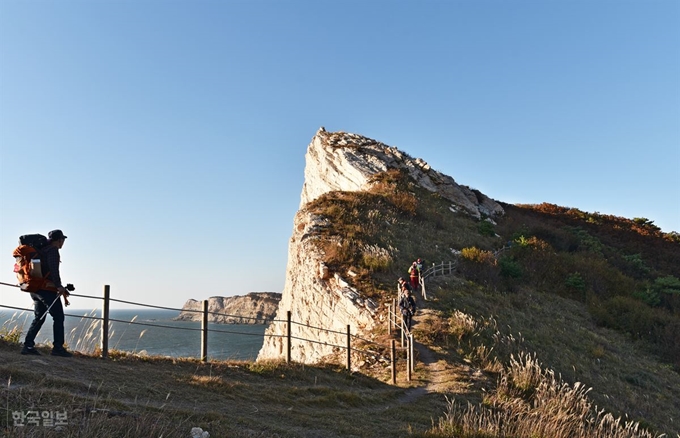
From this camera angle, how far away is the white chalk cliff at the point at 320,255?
19.4 metres

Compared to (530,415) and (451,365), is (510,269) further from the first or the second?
(530,415)

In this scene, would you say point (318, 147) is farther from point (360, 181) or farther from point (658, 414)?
point (658, 414)

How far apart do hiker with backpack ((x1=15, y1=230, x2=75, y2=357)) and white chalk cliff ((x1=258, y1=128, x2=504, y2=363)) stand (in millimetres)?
4266

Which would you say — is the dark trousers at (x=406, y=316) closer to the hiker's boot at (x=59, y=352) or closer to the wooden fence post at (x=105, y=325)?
the wooden fence post at (x=105, y=325)

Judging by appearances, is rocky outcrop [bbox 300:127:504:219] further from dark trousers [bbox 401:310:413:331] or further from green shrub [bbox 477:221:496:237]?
dark trousers [bbox 401:310:413:331]

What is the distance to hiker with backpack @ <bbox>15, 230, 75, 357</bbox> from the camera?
325 inches

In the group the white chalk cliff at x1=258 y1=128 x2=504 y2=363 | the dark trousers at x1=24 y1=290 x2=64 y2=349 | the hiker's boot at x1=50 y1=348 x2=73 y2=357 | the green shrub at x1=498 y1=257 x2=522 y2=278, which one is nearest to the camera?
the dark trousers at x1=24 y1=290 x2=64 y2=349

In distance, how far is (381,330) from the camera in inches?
663

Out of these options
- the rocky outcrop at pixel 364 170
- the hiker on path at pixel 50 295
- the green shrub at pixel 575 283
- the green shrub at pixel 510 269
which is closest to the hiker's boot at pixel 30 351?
the hiker on path at pixel 50 295

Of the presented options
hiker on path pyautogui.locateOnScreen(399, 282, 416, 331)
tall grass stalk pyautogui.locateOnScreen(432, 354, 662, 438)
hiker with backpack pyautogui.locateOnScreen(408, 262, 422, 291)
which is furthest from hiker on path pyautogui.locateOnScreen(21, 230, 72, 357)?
hiker with backpack pyautogui.locateOnScreen(408, 262, 422, 291)

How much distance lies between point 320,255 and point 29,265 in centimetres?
1545

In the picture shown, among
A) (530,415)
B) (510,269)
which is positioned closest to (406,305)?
(530,415)

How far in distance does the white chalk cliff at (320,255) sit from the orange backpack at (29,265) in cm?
461

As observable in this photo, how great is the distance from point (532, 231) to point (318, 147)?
21.4 meters
